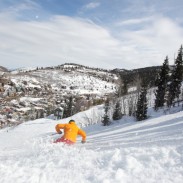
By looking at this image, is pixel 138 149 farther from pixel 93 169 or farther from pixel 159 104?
pixel 159 104

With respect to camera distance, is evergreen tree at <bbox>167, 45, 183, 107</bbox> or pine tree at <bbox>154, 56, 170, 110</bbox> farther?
pine tree at <bbox>154, 56, 170, 110</bbox>

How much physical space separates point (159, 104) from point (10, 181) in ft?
169

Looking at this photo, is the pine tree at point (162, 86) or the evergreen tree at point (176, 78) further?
the pine tree at point (162, 86)

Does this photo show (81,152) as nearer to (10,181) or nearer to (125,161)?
(125,161)

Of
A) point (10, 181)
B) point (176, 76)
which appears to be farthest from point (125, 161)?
point (176, 76)

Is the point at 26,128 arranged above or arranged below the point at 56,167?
below

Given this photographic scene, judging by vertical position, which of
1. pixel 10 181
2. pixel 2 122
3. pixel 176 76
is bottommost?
pixel 2 122

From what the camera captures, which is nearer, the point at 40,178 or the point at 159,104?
the point at 40,178

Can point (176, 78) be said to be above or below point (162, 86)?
above

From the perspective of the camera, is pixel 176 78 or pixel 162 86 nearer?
pixel 176 78

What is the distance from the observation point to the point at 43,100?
586ft

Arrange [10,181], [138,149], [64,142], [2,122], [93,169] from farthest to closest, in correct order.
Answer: [2,122], [64,142], [138,149], [93,169], [10,181]

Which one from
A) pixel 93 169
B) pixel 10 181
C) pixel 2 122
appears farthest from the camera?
pixel 2 122

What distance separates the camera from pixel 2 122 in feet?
415
